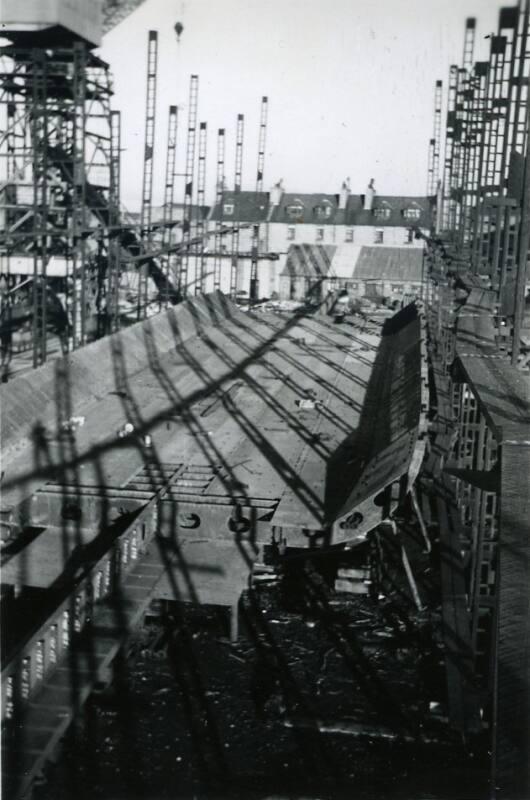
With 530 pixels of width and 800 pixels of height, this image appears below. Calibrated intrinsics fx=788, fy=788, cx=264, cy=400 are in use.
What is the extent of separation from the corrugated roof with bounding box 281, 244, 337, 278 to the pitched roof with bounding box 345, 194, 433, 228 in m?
6.01

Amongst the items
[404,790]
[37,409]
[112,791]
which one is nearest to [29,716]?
[112,791]

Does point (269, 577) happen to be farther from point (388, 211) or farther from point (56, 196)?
point (388, 211)

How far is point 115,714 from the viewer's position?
30.7 ft

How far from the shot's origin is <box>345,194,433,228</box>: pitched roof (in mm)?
68438

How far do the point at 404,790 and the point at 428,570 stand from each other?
4.83 m

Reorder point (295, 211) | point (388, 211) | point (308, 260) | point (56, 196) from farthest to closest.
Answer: point (388, 211) < point (295, 211) < point (308, 260) < point (56, 196)

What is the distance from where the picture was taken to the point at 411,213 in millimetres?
69750

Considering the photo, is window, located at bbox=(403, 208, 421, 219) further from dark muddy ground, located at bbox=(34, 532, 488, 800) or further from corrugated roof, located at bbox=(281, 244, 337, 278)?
dark muddy ground, located at bbox=(34, 532, 488, 800)

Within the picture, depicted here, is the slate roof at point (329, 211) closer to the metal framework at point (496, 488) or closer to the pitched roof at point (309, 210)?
the pitched roof at point (309, 210)

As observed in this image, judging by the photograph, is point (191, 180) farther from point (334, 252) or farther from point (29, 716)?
point (29, 716)

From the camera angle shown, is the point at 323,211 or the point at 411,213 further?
the point at 411,213

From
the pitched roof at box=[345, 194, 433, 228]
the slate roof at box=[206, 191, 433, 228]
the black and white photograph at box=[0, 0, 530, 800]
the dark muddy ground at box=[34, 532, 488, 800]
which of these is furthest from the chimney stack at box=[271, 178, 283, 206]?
the dark muddy ground at box=[34, 532, 488, 800]

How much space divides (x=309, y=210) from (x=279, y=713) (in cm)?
6325

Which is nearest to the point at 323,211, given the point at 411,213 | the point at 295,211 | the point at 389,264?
the point at 295,211
